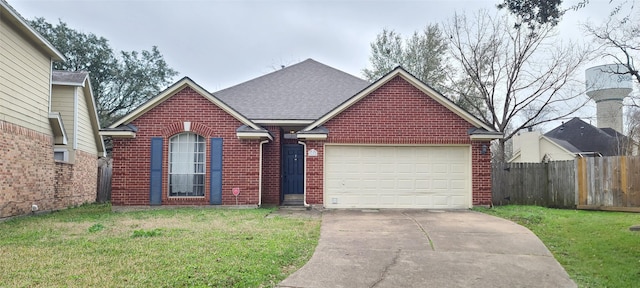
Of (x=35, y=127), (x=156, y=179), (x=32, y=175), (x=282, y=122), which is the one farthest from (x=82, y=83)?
(x=282, y=122)

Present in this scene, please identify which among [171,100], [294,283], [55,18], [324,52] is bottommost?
[294,283]

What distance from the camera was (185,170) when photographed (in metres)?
12.7

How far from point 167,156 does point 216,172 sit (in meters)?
1.57

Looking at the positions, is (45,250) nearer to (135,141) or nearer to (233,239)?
(233,239)

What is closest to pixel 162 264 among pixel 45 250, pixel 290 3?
pixel 45 250

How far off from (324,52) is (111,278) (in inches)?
998

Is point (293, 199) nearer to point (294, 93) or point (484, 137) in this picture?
point (294, 93)

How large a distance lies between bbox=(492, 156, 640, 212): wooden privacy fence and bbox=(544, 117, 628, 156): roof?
1580 cm

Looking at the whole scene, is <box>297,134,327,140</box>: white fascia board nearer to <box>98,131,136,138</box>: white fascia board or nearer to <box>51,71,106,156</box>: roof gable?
<box>98,131,136,138</box>: white fascia board

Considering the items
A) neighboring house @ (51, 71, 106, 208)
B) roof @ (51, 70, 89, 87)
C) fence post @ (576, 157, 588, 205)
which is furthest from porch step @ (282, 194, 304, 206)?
fence post @ (576, 157, 588, 205)

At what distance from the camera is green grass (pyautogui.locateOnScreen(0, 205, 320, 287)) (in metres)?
4.79

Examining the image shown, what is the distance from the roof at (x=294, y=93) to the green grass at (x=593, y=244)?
6.92 m

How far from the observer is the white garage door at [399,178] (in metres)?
12.6

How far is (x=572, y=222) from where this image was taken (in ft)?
31.1
